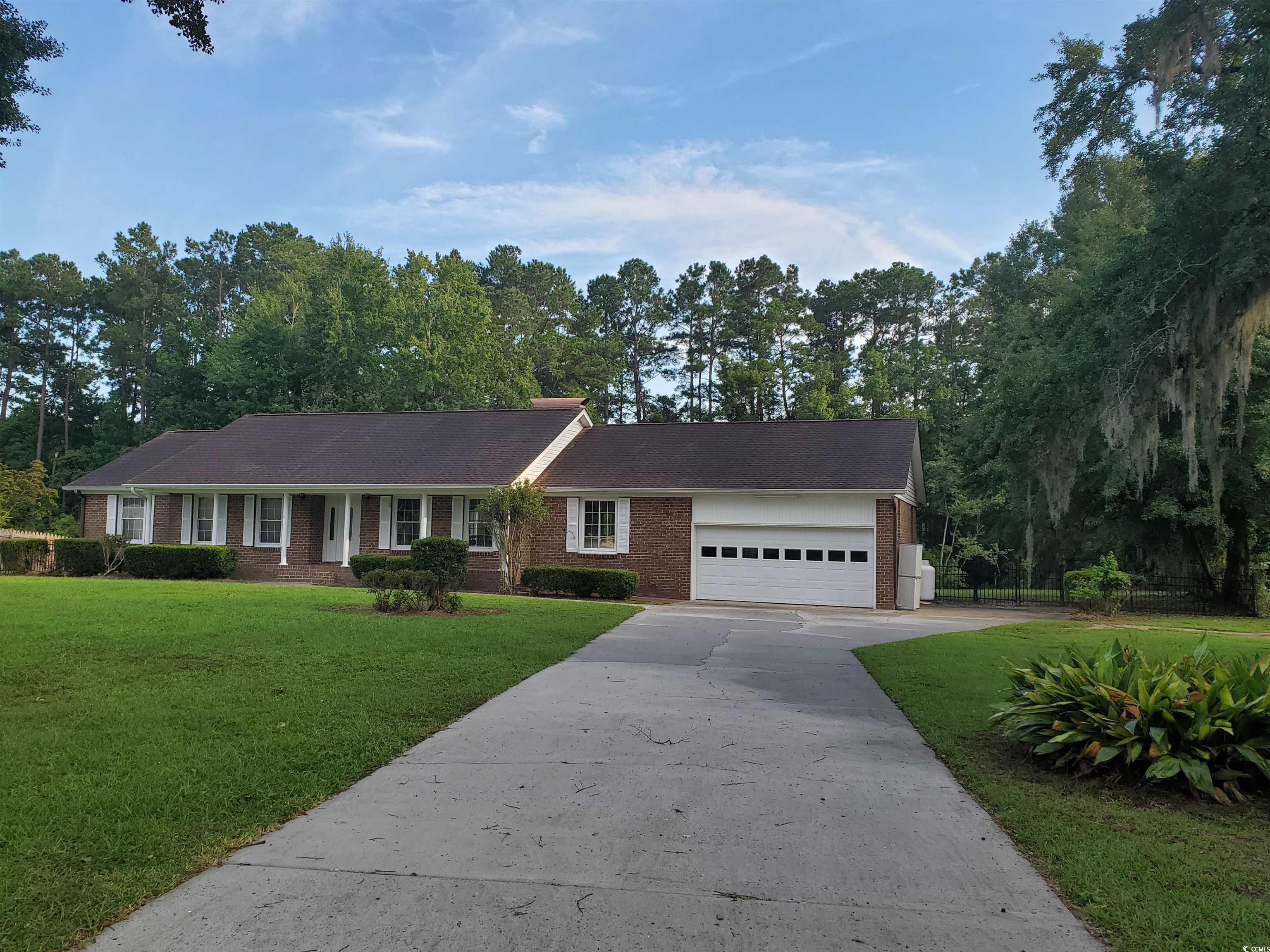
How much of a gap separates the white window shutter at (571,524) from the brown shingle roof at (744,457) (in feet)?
1.60

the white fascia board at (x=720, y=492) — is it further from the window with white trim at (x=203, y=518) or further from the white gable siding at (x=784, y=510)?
the window with white trim at (x=203, y=518)

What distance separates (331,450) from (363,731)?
20.0 meters

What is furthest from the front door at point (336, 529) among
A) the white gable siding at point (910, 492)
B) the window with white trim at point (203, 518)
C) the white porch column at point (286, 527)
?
the white gable siding at point (910, 492)

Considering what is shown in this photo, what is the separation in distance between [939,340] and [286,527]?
39181mm

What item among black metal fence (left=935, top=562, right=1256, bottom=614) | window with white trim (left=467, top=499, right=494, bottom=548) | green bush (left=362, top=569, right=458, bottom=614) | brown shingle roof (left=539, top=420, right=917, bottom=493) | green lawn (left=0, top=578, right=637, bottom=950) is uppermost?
brown shingle roof (left=539, top=420, right=917, bottom=493)

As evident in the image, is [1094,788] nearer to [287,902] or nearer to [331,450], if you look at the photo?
[287,902]

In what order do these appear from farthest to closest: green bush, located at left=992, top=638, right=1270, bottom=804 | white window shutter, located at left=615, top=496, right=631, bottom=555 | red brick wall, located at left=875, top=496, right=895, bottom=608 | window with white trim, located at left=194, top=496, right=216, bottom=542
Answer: window with white trim, located at left=194, top=496, right=216, bottom=542 < white window shutter, located at left=615, top=496, right=631, bottom=555 < red brick wall, located at left=875, top=496, right=895, bottom=608 < green bush, located at left=992, top=638, right=1270, bottom=804

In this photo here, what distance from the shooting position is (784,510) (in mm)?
20203

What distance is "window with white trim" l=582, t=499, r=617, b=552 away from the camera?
2155 centimetres

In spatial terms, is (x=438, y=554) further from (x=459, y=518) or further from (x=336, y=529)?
(x=336, y=529)

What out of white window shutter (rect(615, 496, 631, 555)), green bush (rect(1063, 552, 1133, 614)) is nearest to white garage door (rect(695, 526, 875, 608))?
white window shutter (rect(615, 496, 631, 555))

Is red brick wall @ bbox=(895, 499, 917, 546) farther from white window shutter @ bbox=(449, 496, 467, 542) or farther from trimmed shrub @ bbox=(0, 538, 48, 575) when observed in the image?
trimmed shrub @ bbox=(0, 538, 48, 575)

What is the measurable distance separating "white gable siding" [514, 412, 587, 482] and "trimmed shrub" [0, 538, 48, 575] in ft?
43.2

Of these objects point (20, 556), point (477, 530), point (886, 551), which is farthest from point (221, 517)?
point (886, 551)
